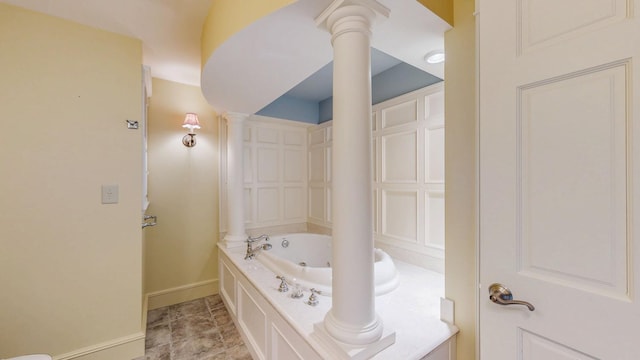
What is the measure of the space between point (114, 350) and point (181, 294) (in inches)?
34.7

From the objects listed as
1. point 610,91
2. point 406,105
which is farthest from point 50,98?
point 610,91

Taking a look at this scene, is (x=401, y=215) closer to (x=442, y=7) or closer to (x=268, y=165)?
(x=442, y=7)

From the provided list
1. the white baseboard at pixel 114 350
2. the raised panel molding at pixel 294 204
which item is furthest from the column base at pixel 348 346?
the raised panel molding at pixel 294 204

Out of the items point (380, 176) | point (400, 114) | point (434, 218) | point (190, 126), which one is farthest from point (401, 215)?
point (190, 126)

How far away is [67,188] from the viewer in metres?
1.69

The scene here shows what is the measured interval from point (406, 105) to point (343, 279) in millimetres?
1683

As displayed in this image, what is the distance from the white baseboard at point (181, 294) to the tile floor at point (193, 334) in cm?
6

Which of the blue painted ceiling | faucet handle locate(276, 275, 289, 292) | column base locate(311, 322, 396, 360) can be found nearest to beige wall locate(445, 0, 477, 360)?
column base locate(311, 322, 396, 360)

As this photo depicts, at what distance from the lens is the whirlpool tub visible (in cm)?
171

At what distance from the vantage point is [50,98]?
164 centimetres

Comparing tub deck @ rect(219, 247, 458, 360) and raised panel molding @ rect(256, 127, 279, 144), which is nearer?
tub deck @ rect(219, 247, 458, 360)

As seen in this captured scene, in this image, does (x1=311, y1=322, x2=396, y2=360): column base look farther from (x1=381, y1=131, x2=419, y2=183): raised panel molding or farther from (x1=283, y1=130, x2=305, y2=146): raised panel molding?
(x1=283, y1=130, x2=305, y2=146): raised panel molding

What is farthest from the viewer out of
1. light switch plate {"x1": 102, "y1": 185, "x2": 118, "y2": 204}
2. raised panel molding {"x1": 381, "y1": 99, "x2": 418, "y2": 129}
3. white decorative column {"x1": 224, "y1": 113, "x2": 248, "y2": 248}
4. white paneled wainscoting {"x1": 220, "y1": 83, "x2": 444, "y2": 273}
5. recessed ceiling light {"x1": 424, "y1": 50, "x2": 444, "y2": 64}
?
white decorative column {"x1": 224, "y1": 113, "x2": 248, "y2": 248}

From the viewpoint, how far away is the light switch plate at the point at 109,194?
1784 mm
